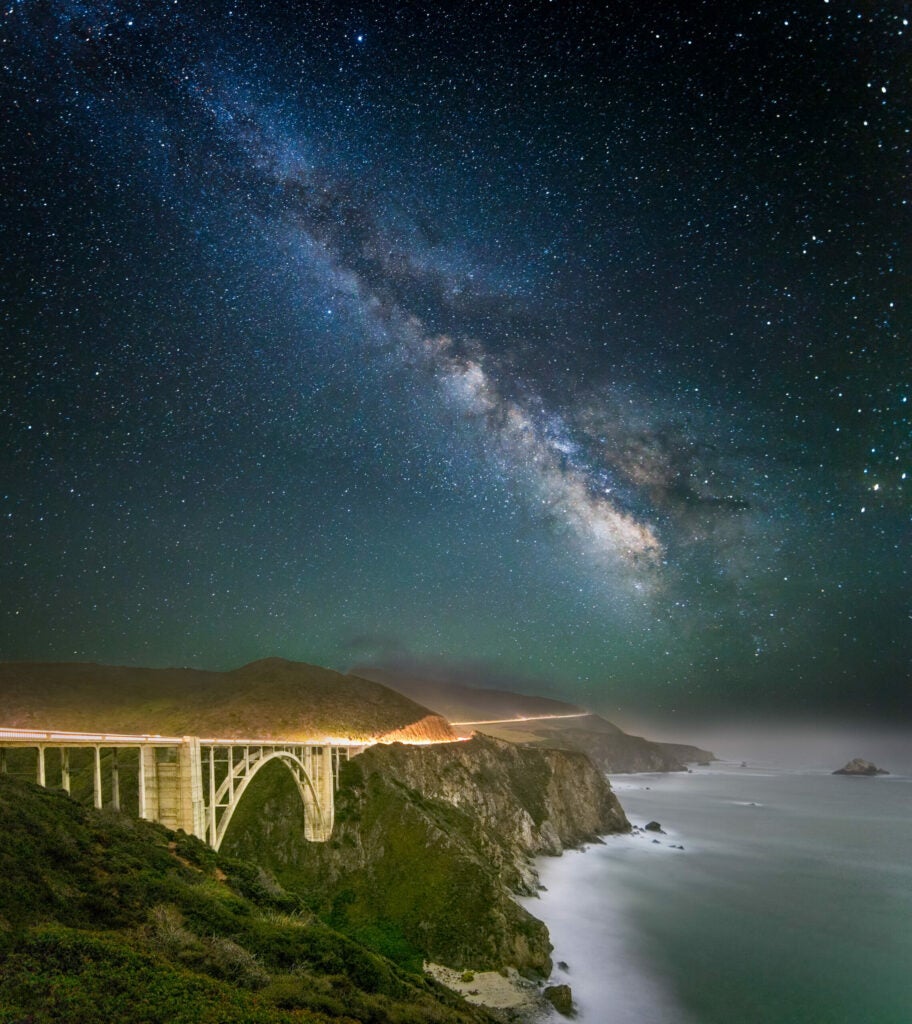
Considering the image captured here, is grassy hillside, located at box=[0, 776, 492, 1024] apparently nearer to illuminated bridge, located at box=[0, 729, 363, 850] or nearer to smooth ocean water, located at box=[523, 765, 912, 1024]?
illuminated bridge, located at box=[0, 729, 363, 850]

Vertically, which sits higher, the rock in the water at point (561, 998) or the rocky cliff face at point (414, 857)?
the rocky cliff face at point (414, 857)

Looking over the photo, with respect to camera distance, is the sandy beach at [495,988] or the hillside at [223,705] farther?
the hillside at [223,705]

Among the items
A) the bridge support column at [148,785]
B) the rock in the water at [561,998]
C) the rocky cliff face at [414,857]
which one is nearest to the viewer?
the bridge support column at [148,785]

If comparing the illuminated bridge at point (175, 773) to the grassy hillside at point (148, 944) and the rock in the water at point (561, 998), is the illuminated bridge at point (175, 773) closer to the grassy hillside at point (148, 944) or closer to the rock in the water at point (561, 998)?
the grassy hillside at point (148, 944)

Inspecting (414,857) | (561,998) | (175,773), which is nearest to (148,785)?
(175,773)

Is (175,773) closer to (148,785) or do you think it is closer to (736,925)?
(148,785)

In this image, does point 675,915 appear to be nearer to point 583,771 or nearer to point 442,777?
point 442,777

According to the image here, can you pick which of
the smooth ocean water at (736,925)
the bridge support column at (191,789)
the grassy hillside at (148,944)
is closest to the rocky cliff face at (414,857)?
the smooth ocean water at (736,925)
